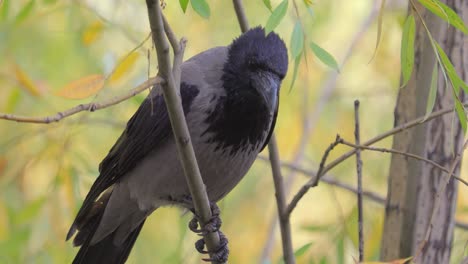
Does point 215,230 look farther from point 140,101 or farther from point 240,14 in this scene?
point 240,14

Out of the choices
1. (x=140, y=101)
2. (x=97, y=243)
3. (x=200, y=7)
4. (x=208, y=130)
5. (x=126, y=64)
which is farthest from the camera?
(x=97, y=243)

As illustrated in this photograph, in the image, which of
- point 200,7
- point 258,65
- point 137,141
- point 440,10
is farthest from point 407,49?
point 137,141

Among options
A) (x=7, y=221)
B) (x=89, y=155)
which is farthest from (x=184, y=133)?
(x=89, y=155)

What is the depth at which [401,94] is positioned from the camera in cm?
342

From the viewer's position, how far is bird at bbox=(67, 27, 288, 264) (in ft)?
11.3

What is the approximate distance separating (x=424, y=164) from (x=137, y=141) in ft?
3.90

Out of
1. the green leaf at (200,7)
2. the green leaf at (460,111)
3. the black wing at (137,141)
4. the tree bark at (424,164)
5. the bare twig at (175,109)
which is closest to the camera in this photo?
the bare twig at (175,109)

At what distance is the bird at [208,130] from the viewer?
3459mm

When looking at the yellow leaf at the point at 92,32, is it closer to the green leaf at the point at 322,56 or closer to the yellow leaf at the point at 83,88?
the yellow leaf at the point at 83,88

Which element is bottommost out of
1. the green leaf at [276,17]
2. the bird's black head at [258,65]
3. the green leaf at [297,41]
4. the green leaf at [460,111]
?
the green leaf at [460,111]

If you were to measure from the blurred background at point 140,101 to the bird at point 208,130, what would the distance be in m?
0.18

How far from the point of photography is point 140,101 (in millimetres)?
3686

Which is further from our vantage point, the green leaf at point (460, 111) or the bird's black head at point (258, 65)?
the bird's black head at point (258, 65)

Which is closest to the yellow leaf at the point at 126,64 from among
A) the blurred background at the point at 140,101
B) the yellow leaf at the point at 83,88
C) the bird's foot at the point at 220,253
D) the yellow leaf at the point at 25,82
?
the yellow leaf at the point at 83,88
